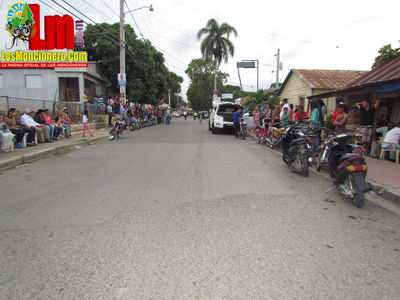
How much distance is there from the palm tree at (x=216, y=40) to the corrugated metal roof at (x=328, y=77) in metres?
21.1

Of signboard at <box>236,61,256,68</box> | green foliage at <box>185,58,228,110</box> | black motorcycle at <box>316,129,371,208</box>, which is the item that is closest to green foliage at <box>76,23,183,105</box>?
signboard at <box>236,61,256,68</box>

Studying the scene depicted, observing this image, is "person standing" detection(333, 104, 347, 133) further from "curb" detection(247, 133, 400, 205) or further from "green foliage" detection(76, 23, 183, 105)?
"green foliage" detection(76, 23, 183, 105)

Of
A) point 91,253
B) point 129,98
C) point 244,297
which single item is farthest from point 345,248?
point 129,98

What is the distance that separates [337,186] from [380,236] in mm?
1784

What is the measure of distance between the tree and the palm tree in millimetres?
29163

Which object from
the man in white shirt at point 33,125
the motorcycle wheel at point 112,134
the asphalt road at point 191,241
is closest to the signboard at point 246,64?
the motorcycle wheel at point 112,134

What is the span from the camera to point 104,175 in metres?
6.48

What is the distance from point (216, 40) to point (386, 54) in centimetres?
3025

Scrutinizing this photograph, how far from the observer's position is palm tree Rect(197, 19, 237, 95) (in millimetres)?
38938

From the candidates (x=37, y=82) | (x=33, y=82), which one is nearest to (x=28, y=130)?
(x=37, y=82)

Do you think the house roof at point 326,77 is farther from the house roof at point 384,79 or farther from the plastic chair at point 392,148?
the plastic chair at point 392,148

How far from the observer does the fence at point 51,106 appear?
40.0ft

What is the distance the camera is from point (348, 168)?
4.68m

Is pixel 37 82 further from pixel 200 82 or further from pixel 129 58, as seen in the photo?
pixel 200 82
